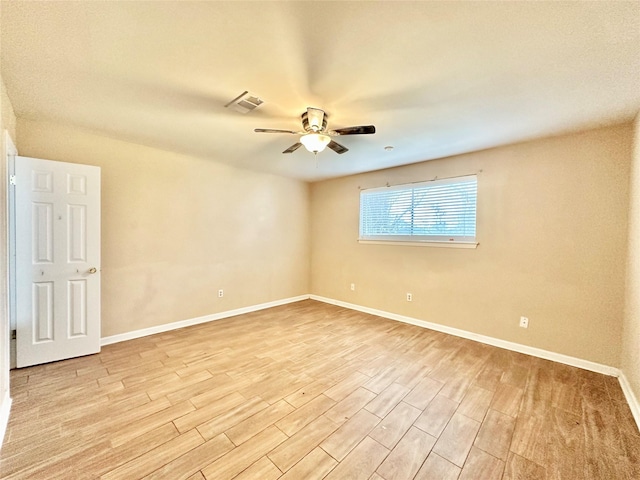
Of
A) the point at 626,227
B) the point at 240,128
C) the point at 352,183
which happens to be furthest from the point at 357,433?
the point at 352,183

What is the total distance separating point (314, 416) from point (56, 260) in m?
3.08

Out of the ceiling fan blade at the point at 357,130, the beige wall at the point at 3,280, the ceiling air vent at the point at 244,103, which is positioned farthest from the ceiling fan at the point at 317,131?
the beige wall at the point at 3,280

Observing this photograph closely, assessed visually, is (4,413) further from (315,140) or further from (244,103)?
(315,140)

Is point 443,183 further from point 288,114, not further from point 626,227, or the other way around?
point 288,114

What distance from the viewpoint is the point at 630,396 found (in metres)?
2.17

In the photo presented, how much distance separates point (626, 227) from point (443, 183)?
1866 millimetres

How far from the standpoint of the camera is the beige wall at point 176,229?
10.5 ft

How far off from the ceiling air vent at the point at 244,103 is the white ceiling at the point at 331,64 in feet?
0.20

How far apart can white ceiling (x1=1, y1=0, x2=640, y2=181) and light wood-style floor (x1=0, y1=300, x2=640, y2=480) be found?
2.51 m

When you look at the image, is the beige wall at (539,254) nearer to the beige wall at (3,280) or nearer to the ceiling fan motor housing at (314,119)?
the ceiling fan motor housing at (314,119)

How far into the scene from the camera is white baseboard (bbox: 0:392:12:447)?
1.73 meters

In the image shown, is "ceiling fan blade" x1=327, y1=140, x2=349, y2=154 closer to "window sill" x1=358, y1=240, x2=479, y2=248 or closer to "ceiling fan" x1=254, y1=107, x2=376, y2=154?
"ceiling fan" x1=254, y1=107, x2=376, y2=154

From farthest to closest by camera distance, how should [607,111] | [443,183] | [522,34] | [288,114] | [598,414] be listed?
[443,183] → [288,114] → [607,111] → [598,414] → [522,34]

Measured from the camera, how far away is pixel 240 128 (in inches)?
111
